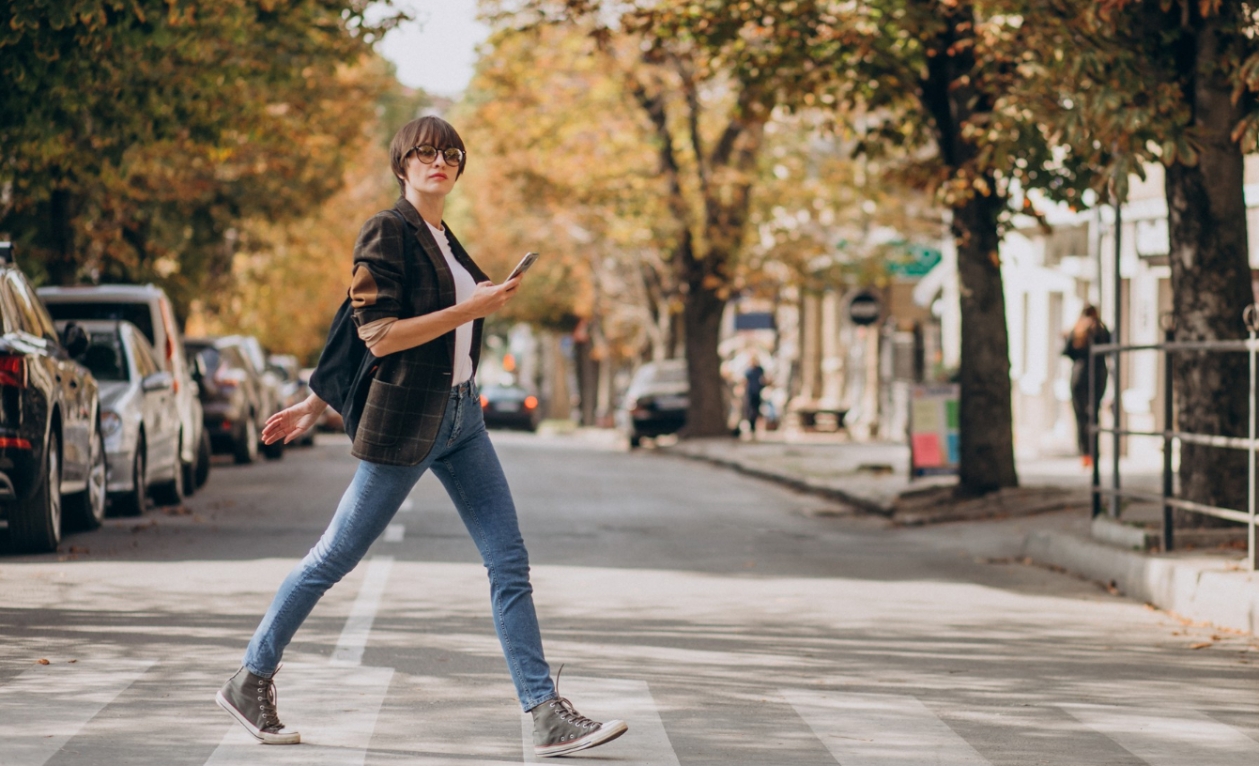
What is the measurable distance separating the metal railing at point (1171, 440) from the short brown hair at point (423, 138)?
5746 millimetres

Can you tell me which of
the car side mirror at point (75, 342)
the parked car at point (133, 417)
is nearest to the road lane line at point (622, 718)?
the car side mirror at point (75, 342)

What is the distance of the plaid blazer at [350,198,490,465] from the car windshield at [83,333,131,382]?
11023mm

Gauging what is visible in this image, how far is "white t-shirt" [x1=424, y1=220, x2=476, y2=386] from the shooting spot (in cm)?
651

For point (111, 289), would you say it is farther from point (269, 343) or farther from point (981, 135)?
point (269, 343)

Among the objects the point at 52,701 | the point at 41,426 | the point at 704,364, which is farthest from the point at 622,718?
the point at 704,364

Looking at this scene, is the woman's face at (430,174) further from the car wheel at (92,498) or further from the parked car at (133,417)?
the parked car at (133,417)

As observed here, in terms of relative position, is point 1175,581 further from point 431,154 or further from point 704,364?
point 704,364

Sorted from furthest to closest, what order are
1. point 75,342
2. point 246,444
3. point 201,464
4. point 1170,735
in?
point 246,444, point 201,464, point 75,342, point 1170,735

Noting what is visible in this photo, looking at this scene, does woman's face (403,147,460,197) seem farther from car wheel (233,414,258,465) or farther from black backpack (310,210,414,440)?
car wheel (233,414,258,465)

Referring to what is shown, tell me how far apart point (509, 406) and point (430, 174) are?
1963 inches

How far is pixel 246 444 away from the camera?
89.9 ft

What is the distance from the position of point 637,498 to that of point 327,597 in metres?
9.78

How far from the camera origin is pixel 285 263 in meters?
55.6

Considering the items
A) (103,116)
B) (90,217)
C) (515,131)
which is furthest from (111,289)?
(515,131)
